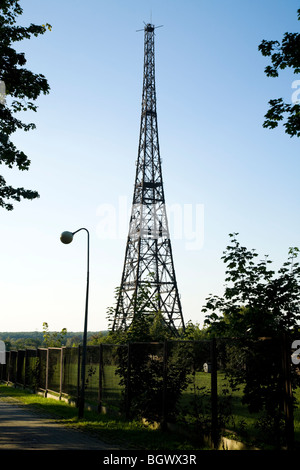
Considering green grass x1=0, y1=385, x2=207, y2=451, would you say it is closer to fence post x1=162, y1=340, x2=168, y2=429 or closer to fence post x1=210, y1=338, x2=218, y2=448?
fence post x1=162, y1=340, x2=168, y2=429

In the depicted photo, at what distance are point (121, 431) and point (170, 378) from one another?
5.60 feet

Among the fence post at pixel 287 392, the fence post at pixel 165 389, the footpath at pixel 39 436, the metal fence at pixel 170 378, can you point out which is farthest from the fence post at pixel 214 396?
the fence post at pixel 165 389

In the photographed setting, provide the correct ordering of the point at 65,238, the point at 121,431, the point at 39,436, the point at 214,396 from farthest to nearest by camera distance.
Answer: the point at 65,238, the point at 121,431, the point at 39,436, the point at 214,396

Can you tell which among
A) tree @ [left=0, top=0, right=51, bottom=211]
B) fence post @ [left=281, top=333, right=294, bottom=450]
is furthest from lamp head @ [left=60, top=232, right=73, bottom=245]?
fence post @ [left=281, top=333, right=294, bottom=450]

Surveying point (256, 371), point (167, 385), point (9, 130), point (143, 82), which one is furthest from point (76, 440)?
point (143, 82)

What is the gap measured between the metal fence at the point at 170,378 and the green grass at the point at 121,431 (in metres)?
0.35

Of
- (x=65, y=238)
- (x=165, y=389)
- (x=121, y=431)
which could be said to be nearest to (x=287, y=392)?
(x=165, y=389)

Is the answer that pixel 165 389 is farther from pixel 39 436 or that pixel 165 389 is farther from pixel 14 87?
pixel 14 87

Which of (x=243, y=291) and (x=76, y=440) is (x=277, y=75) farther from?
(x=76, y=440)

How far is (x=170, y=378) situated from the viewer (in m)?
11.1
